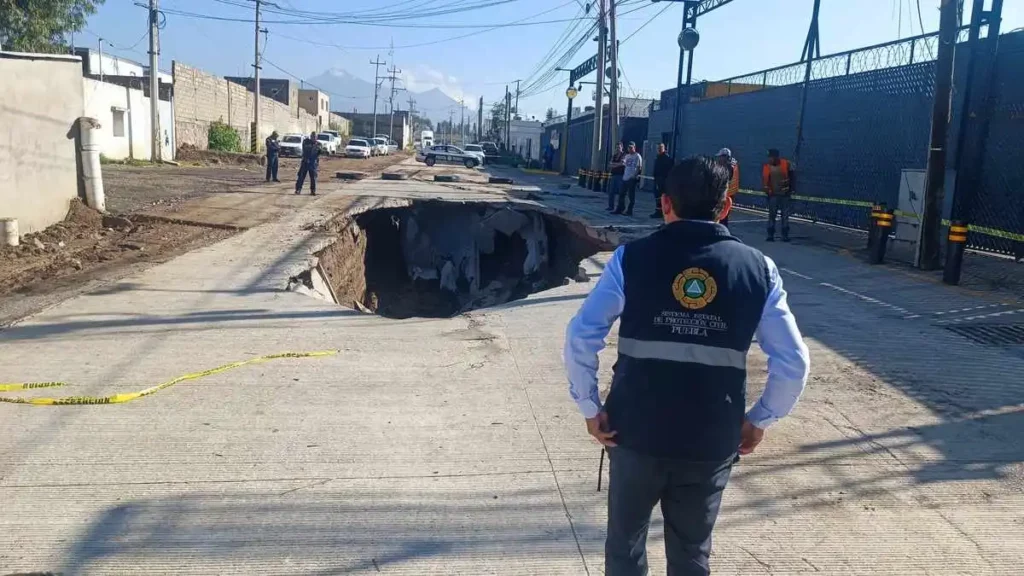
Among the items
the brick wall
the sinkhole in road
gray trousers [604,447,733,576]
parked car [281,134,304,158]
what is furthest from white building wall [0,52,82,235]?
parked car [281,134,304,158]

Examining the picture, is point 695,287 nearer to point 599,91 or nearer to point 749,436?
point 749,436

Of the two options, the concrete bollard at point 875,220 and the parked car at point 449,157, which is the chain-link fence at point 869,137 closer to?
the concrete bollard at point 875,220

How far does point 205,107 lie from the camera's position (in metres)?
44.8

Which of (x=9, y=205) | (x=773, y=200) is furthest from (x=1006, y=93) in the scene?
(x=9, y=205)

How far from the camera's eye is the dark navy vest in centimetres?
230

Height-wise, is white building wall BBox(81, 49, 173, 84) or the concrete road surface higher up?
white building wall BBox(81, 49, 173, 84)

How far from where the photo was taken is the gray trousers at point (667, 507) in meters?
2.40

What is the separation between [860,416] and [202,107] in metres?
45.4

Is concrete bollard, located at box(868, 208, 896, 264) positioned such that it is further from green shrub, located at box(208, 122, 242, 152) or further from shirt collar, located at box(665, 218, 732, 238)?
green shrub, located at box(208, 122, 242, 152)

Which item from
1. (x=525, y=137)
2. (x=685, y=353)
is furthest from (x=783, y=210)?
(x=525, y=137)

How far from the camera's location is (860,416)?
5195mm

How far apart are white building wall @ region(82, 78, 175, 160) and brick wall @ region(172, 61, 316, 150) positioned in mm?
3068

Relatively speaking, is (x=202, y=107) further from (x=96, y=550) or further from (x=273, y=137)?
(x=96, y=550)

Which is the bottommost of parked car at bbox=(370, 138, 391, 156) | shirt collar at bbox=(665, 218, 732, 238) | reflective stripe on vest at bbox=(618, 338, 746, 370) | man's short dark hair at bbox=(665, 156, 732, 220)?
reflective stripe on vest at bbox=(618, 338, 746, 370)
